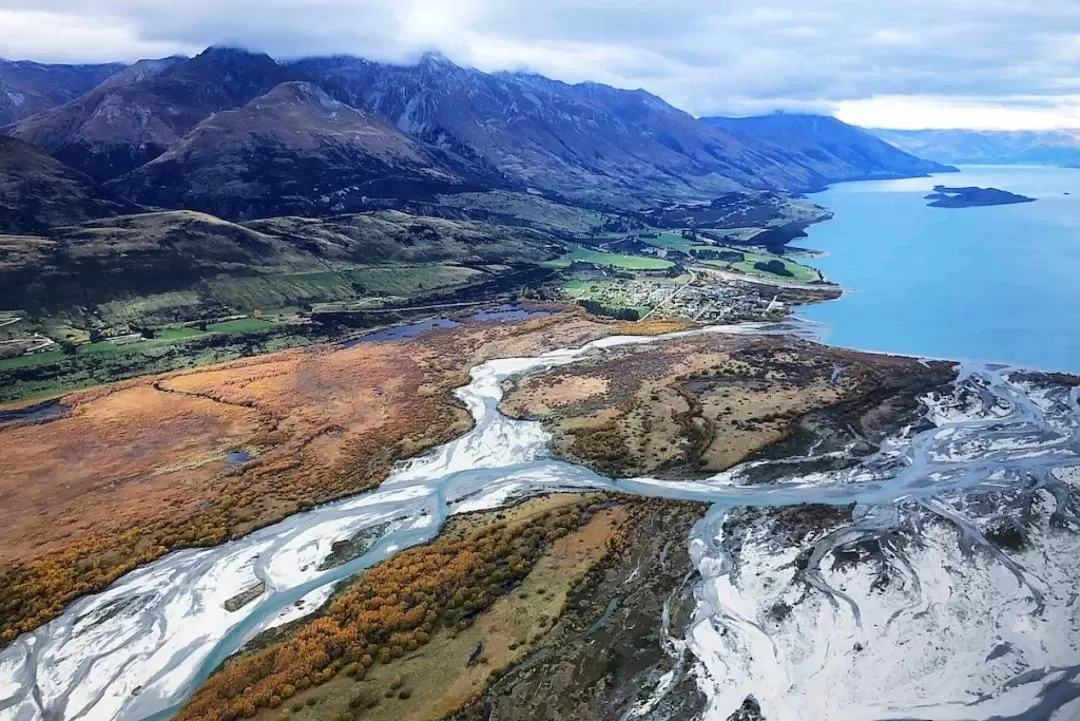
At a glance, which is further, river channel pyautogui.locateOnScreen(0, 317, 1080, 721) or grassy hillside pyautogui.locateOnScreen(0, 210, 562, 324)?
grassy hillside pyautogui.locateOnScreen(0, 210, 562, 324)

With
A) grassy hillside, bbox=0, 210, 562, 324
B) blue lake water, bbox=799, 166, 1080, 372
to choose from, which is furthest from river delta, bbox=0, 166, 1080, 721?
grassy hillside, bbox=0, 210, 562, 324

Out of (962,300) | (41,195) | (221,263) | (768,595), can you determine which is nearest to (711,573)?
(768,595)

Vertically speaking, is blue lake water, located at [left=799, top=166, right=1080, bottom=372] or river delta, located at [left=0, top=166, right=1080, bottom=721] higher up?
blue lake water, located at [left=799, top=166, right=1080, bottom=372]

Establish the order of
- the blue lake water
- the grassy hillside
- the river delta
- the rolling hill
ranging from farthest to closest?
the rolling hill
the grassy hillside
the blue lake water
the river delta

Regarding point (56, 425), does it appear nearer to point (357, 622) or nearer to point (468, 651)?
point (357, 622)

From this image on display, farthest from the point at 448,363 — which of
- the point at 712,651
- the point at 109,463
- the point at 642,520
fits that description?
the point at 712,651

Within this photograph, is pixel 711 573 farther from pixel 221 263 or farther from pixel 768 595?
pixel 221 263

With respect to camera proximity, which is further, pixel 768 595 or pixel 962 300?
pixel 962 300

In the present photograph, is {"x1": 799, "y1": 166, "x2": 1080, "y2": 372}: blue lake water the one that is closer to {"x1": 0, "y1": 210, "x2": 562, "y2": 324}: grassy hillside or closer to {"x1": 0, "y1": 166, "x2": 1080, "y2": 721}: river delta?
{"x1": 0, "y1": 166, "x2": 1080, "y2": 721}: river delta

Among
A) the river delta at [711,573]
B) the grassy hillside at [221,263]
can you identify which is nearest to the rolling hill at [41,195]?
the grassy hillside at [221,263]

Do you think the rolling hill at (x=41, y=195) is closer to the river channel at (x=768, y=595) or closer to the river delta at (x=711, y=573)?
the river channel at (x=768, y=595)

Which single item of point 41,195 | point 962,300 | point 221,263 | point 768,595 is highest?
point 41,195
